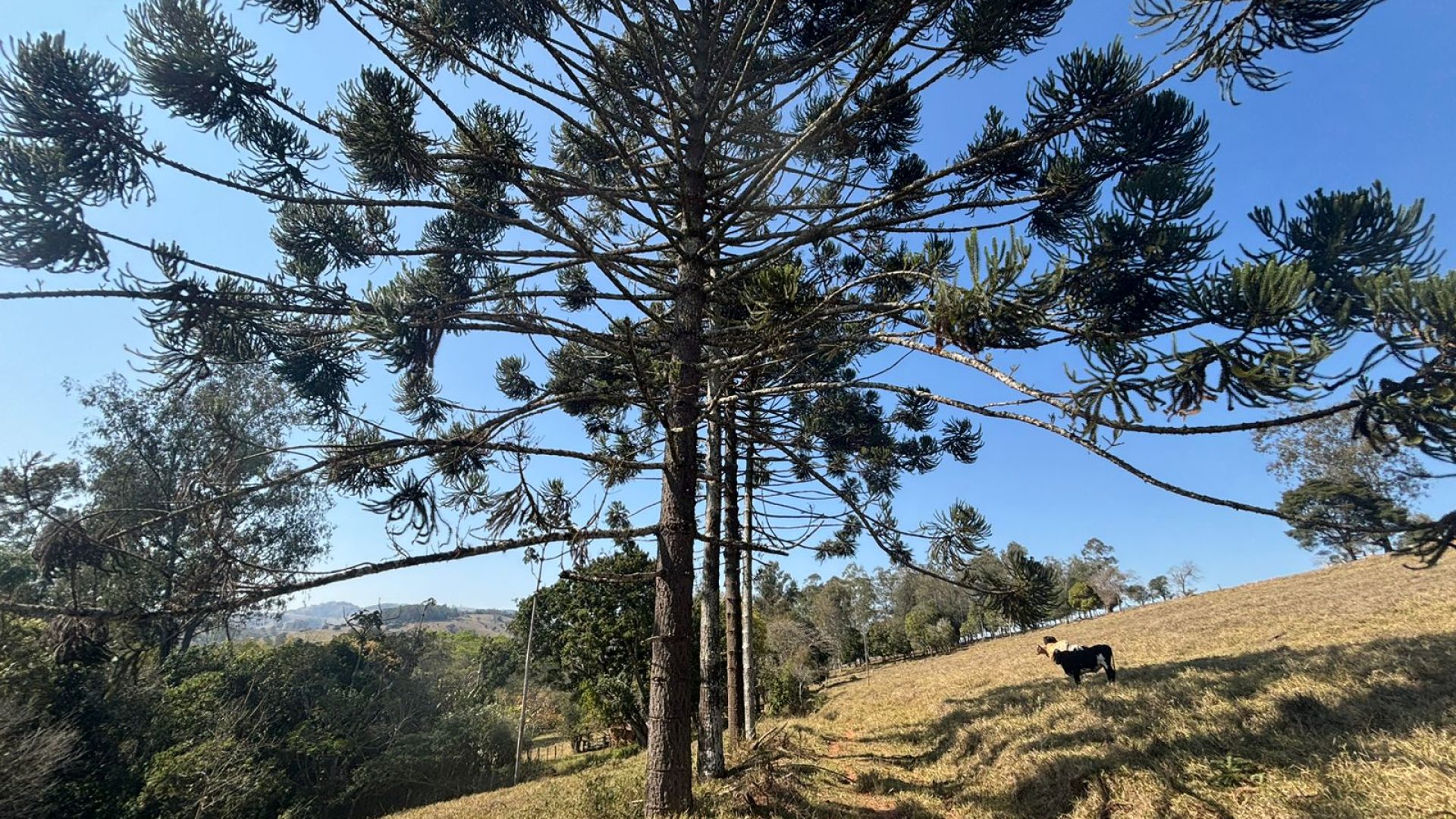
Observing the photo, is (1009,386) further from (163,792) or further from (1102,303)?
(163,792)

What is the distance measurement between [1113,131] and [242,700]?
23.2 m

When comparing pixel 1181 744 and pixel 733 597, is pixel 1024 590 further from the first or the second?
pixel 733 597

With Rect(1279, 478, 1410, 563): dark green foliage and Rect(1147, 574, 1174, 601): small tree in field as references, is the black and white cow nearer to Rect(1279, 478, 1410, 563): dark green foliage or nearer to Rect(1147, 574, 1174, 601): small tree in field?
Rect(1279, 478, 1410, 563): dark green foliage

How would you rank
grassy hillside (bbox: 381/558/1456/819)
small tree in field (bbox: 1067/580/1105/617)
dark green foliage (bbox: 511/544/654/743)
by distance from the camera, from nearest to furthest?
1. grassy hillside (bbox: 381/558/1456/819)
2. dark green foliage (bbox: 511/544/654/743)
3. small tree in field (bbox: 1067/580/1105/617)

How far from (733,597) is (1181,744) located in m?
6.13

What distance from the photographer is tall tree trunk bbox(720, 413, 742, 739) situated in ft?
31.7

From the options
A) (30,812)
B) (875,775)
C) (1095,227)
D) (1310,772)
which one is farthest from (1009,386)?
(30,812)

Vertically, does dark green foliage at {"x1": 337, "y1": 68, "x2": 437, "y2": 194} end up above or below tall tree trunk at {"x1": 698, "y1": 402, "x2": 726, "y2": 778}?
above

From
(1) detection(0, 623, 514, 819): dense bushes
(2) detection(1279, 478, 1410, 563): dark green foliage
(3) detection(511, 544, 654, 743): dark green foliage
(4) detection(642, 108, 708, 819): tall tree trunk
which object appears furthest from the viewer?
(3) detection(511, 544, 654, 743): dark green foliage

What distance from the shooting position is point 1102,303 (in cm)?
388

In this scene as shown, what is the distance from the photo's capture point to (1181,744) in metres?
5.89

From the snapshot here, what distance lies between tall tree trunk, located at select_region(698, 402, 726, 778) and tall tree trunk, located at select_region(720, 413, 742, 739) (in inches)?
12.5

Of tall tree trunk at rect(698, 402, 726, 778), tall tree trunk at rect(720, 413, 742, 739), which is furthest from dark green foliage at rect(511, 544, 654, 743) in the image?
tall tree trunk at rect(698, 402, 726, 778)

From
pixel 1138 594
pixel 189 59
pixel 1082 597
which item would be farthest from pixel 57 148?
pixel 1138 594
